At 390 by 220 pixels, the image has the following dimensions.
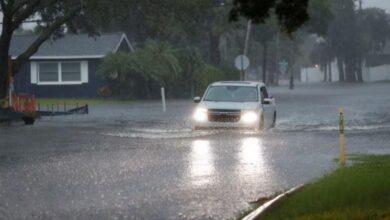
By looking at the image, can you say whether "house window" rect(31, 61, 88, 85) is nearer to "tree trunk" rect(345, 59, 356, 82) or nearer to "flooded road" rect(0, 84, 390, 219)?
"flooded road" rect(0, 84, 390, 219)

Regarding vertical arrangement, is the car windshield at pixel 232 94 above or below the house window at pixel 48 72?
below

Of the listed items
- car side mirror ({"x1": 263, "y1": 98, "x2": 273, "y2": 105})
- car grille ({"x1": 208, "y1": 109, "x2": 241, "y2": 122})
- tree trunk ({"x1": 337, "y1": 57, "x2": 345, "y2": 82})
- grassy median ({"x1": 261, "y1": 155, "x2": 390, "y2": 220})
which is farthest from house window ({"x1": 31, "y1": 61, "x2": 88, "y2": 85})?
tree trunk ({"x1": 337, "y1": 57, "x2": 345, "y2": 82})

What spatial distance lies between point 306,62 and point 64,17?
14822 centimetres

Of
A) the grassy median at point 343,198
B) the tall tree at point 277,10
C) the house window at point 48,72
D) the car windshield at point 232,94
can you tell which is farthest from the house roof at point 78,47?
the tall tree at point 277,10

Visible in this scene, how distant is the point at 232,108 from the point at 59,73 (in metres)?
35.3

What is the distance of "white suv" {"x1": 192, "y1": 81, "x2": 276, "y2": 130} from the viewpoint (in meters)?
26.5

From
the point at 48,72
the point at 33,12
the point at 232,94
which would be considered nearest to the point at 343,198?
the point at 232,94

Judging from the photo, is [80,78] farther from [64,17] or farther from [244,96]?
[244,96]

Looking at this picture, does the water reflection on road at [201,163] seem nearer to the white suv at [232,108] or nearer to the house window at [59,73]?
the white suv at [232,108]

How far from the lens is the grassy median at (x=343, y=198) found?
1041cm

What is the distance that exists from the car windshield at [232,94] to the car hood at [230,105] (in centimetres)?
58

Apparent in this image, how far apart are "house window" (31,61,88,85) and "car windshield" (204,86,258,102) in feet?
107

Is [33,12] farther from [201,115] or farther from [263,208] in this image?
[263,208]

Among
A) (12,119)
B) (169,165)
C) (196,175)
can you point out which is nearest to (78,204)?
(196,175)
